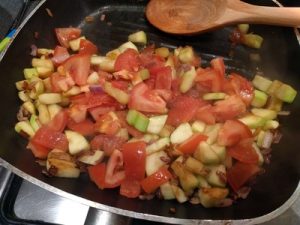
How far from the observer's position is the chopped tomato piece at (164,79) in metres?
1.41

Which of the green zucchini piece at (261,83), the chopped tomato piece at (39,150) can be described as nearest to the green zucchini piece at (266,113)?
the green zucchini piece at (261,83)

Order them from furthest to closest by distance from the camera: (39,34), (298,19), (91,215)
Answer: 1. (39,34)
2. (298,19)
3. (91,215)

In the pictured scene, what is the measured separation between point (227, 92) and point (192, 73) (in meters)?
0.16

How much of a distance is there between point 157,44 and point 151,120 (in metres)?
0.45

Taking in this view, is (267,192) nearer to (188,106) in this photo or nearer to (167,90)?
(188,106)

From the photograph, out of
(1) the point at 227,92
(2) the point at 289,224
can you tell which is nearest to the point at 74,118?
(1) the point at 227,92

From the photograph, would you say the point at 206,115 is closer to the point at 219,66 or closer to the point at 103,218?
the point at 219,66

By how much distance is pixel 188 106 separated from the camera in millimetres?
1359

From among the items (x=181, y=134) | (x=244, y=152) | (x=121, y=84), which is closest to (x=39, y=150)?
(x=121, y=84)

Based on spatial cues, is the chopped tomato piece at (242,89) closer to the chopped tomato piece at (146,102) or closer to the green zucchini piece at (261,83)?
the green zucchini piece at (261,83)

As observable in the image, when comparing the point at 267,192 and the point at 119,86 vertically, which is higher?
the point at 119,86

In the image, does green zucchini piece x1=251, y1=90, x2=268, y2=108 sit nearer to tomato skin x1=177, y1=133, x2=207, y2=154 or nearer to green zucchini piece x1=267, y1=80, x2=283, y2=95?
green zucchini piece x1=267, y1=80, x2=283, y2=95

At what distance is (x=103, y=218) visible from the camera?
3.95 ft

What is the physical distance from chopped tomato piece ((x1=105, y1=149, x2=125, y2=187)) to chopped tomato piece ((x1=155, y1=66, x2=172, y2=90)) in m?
0.33
